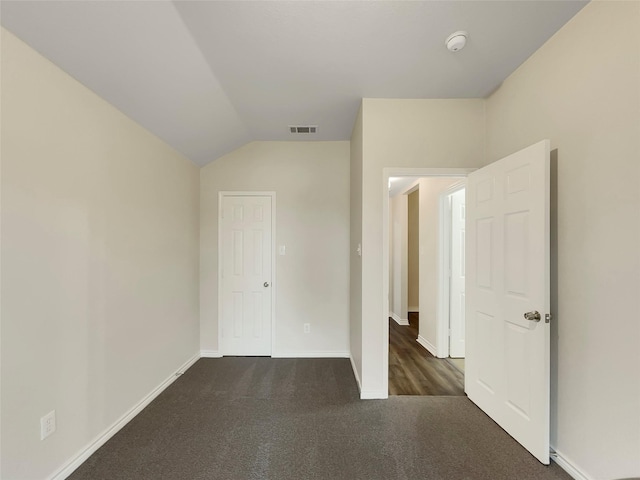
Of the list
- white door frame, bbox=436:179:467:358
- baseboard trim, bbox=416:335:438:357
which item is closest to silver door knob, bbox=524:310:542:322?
white door frame, bbox=436:179:467:358

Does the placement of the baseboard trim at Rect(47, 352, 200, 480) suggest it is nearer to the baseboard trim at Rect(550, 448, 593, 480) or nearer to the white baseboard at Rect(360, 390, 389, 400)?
the white baseboard at Rect(360, 390, 389, 400)

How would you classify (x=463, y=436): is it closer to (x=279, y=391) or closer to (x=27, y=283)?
(x=279, y=391)

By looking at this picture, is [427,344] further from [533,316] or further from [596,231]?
[596,231]

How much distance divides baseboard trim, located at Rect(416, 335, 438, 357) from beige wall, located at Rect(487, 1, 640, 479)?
1793 millimetres

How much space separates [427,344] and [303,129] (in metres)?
3.21

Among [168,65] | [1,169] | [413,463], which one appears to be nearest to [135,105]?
[168,65]

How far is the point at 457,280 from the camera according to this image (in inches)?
134

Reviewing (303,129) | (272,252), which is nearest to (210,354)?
(272,252)

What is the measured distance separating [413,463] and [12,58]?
3.18 meters

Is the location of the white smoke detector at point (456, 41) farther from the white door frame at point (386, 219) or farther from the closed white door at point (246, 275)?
the closed white door at point (246, 275)

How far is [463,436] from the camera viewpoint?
197 cm

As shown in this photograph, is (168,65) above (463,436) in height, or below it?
above

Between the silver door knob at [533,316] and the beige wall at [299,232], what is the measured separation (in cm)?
196

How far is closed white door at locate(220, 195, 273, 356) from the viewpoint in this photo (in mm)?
3467
